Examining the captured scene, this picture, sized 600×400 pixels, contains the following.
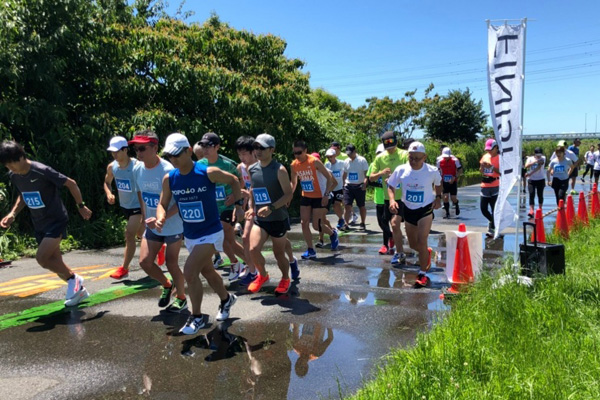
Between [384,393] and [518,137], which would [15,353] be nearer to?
[384,393]

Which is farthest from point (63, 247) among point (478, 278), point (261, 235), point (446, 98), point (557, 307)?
point (446, 98)

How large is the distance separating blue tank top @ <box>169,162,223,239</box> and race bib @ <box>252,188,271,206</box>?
1.34 metres

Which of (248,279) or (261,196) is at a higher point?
(261,196)

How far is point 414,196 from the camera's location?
6.35 meters

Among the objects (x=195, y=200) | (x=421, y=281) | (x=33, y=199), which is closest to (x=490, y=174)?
(x=421, y=281)

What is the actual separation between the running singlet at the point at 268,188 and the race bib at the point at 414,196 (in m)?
1.58

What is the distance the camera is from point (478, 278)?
552cm

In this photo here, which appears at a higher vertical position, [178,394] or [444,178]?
[444,178]

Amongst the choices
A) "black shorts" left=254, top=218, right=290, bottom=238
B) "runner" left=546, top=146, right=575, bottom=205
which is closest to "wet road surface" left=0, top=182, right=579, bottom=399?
"black shorts" left=254, top=218, right=290, bottom=238

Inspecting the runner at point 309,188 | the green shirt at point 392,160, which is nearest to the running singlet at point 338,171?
the runner at point 309,188

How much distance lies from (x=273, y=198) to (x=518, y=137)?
9.34 feet

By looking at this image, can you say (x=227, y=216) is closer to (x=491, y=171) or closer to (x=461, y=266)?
(x=461, y=266)

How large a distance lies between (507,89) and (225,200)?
11.8ft

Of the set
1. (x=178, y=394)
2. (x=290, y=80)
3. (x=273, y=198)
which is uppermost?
(x=290, y=80)
